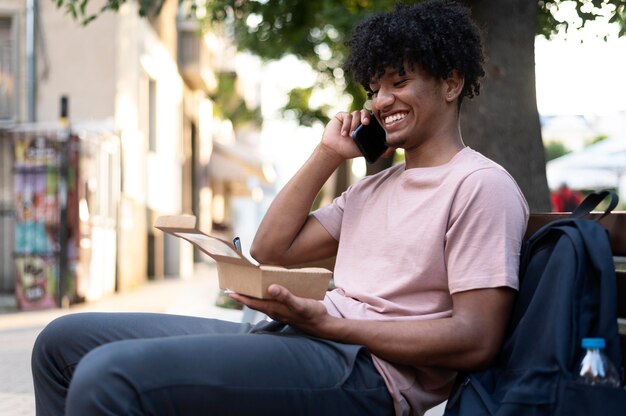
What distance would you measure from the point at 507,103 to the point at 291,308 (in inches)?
144

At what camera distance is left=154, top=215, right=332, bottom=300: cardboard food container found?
2396 millimetres

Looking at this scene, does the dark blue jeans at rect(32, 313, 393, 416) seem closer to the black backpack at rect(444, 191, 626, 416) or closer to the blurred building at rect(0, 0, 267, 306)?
the black backpack at rect(444, 191, 626, 416)

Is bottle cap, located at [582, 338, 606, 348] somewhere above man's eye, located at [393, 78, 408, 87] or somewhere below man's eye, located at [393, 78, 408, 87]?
below

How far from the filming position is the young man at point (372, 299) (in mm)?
2219

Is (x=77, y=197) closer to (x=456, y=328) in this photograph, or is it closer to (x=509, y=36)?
(x=509, y=36)

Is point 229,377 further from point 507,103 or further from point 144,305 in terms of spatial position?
point 144,305

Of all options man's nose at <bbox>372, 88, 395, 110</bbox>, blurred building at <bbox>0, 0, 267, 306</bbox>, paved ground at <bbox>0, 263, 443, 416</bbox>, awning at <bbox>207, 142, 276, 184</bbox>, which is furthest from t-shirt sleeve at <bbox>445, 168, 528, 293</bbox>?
awning at <bbox>207, 142, 276, 184</bbox>

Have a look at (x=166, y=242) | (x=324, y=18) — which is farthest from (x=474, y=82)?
(x=166, y=242)

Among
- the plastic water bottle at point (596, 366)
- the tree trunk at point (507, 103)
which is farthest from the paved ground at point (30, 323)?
the plastic water bottle at point (596, 366)

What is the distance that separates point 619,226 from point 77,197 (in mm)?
10826

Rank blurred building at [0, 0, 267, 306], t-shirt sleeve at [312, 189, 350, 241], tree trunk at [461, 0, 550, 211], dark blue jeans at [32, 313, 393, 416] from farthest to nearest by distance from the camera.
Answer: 1. blurred building at [0, 0, 267, 306]
2. tree trunk at [461, 0, 550, 211]
3. t-shirt sleeve at [312, 189, 350, 241]
4. dark blue jeans at [32, 313, 393, 416]

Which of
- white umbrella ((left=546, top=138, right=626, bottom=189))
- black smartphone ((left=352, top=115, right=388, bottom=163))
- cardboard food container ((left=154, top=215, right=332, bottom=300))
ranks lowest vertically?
white umbrella ((left=546, top=138, right=626, bottom=189))

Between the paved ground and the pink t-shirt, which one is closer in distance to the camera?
the pink t-shirt

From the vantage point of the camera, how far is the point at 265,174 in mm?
27203
